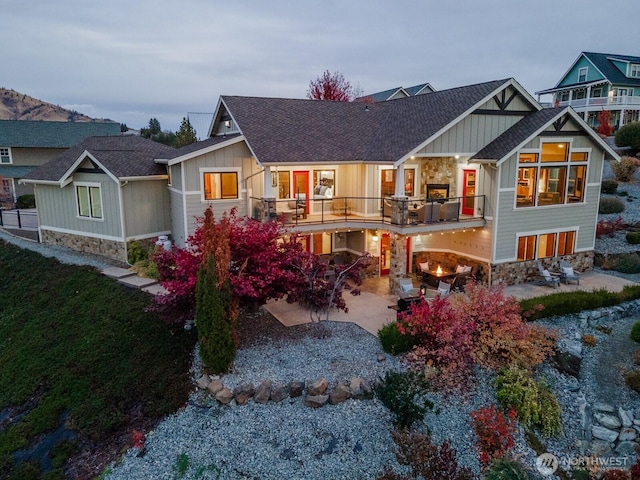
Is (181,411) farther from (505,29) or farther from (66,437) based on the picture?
(505,29)

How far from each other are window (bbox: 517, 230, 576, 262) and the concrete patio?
4.25 feet

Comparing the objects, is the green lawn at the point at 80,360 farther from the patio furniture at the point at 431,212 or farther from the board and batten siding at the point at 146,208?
the patio furniture at the point at 431,212

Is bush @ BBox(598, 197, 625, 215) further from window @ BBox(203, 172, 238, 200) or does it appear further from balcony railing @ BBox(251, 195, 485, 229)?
window @ BBox(203, 172, 238, 200)

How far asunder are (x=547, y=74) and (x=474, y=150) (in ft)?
247

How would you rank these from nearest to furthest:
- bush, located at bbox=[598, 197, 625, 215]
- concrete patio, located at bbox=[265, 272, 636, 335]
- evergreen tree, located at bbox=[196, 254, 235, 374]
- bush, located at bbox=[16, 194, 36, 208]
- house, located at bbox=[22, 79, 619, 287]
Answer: evergreen tree, located at bbox=[196, 254, 235, 374]
concrete patio, located at bbox=[265, 272, 636, 335]
house, located at bbox=[22, 79, 619, 287]
bush, located at bbox=[598, 197, 625, 215]
bush, located at bbox=[16, 194, 36, 208]

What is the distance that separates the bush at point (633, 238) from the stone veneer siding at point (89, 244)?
24.0 m

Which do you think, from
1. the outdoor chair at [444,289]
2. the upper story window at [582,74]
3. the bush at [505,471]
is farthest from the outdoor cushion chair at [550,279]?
the upper story window at [582,74]

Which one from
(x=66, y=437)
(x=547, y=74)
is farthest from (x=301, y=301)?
(x=547, y=74)

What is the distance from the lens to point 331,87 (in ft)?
151

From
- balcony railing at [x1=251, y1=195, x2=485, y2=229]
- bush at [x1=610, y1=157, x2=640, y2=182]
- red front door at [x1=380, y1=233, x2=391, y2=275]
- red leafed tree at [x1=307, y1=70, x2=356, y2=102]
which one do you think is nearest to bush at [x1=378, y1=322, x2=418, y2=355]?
balcony railing at [x1=251, y1=195, x2=485, y2=229]

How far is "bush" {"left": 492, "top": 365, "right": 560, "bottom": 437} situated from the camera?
392 inches

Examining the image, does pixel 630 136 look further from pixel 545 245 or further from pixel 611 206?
pixel 545 245

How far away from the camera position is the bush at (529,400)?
9945mm

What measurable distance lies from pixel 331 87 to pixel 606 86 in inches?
1104
